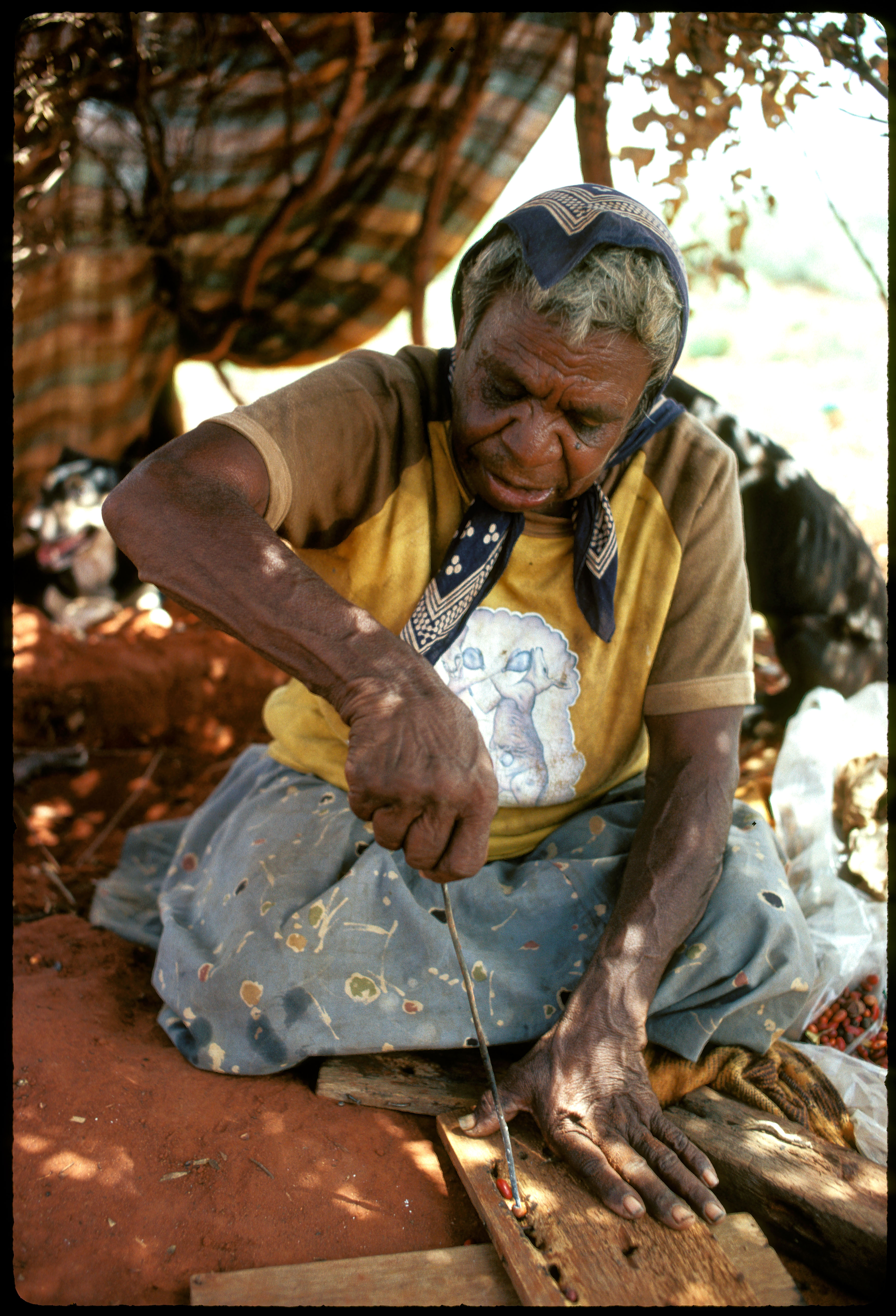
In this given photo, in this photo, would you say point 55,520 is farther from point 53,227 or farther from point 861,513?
point 861,513

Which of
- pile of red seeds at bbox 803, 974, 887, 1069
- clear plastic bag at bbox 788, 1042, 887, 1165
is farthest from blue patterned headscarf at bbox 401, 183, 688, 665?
pile of red seeds at bbox 803, 974, 887, 1069

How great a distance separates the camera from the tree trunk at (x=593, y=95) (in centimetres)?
351

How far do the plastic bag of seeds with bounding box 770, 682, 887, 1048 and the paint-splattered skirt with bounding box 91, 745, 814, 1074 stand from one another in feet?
0.85

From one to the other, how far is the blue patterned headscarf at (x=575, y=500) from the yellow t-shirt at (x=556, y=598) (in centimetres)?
6

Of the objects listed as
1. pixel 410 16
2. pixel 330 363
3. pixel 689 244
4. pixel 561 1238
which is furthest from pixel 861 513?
pixel 561 1238

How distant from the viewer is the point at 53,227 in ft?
16.1

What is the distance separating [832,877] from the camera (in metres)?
2.68

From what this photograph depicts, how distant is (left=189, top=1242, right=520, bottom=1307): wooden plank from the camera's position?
1.45 m

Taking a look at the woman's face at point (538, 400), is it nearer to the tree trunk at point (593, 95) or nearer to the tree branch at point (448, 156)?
the tree trunk at point (593, 95)

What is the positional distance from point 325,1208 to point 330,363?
161 cm

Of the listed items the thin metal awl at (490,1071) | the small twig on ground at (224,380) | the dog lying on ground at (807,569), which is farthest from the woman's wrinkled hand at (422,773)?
the small twig on ground at (224,380)

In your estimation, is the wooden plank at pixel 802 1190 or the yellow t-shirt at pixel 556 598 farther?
the yellow t-shirt at pixel 556 598

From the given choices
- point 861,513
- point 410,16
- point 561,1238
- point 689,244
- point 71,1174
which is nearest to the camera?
point 561,1238

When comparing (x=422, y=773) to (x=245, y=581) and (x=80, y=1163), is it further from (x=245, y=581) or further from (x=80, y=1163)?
(x=80, y=1163)
